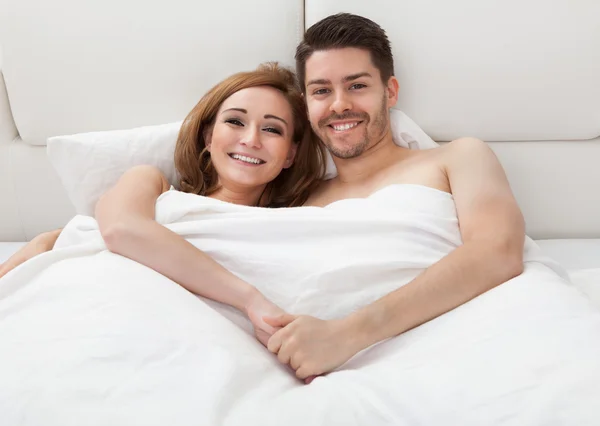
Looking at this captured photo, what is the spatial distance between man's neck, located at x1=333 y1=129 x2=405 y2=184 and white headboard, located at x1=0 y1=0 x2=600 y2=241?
0.42ft

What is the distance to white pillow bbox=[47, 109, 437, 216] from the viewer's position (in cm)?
139

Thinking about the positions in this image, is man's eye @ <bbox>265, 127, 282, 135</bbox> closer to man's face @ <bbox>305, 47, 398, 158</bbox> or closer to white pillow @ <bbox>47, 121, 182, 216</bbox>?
man's face @ <bbox>305, 47, 398, 158</bbox>

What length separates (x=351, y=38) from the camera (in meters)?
1.37

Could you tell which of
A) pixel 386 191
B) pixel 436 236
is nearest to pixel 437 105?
pixel 386 191

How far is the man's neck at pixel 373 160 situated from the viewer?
1.43 m

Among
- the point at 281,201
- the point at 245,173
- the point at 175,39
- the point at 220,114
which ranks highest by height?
the point at 175,39

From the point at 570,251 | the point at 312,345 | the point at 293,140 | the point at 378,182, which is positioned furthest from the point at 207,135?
the point at 570,251

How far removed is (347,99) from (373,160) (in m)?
0.17

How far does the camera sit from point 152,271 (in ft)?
3.41

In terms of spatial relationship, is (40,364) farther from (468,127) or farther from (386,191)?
(468,127)

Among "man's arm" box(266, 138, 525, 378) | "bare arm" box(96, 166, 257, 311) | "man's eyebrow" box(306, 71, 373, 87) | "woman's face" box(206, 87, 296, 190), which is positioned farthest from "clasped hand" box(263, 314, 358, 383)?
"man's eyebrow" box(306, 71, 373, 87)

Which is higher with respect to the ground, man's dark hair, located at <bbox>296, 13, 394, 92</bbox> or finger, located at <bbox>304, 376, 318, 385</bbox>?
man's dark hair, located at <bbox>296, 13, 394, 92</bbox>

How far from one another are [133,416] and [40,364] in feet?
0.57

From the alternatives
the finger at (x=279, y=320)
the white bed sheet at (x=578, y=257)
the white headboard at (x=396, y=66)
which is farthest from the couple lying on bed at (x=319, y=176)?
the white bed sheet at (x=578, y=257)
